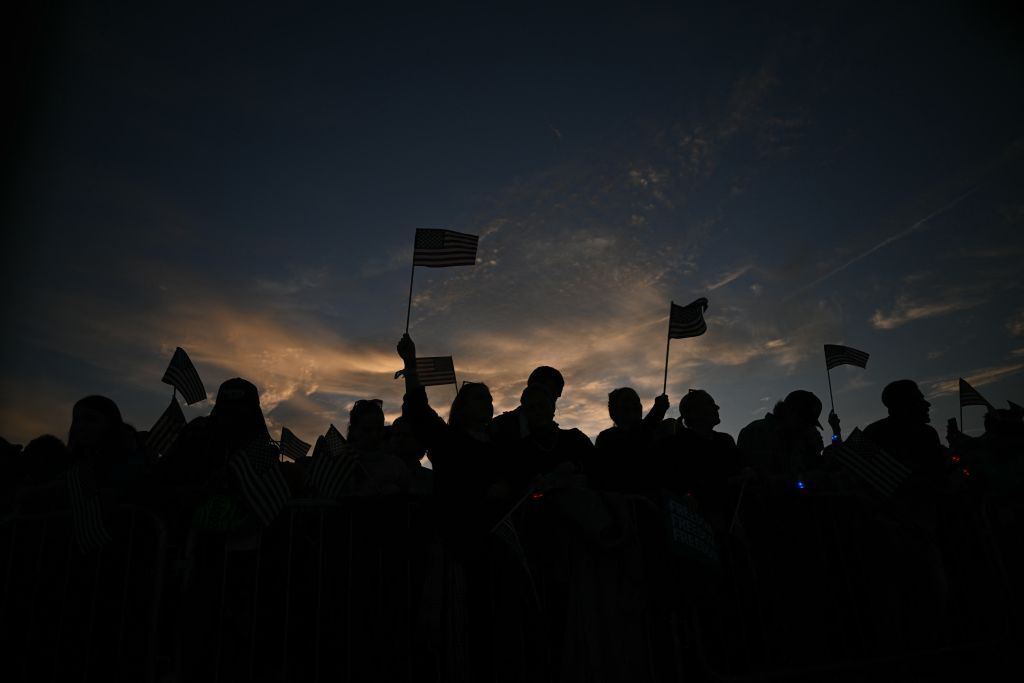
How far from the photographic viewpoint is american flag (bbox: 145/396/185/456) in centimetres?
894

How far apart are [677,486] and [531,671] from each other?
197 cm

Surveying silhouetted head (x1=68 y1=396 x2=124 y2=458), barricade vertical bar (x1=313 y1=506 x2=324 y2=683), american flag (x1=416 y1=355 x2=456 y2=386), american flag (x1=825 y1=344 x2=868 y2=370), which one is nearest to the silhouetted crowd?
silhouetted head (x1=68 y1=396 x2=124 y2=458)

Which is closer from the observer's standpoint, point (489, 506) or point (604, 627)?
point (604, 627)

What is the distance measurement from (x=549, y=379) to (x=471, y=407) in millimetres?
816

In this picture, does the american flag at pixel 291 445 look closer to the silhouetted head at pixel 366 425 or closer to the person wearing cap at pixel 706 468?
the silhouetted head at pixel 366 425

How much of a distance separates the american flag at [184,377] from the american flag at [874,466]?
859 centimetres

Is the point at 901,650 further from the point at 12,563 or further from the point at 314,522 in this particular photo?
the point at 12,563

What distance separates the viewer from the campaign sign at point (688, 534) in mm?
3922

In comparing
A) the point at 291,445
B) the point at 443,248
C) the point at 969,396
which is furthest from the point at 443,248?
the point at 969,396

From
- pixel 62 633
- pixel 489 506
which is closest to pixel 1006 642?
pixel 489 506

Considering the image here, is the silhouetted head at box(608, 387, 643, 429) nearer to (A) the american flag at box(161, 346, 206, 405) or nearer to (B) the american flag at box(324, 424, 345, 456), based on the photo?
(B) the american flag at box(324, 424, 345, 456)

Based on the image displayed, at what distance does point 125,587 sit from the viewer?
156 inches

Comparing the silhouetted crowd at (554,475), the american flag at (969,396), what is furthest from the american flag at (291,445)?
the american flag at (969,396)


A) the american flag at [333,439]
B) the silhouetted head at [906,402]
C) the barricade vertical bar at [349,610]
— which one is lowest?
the barricade vertical bar at [349,610]
